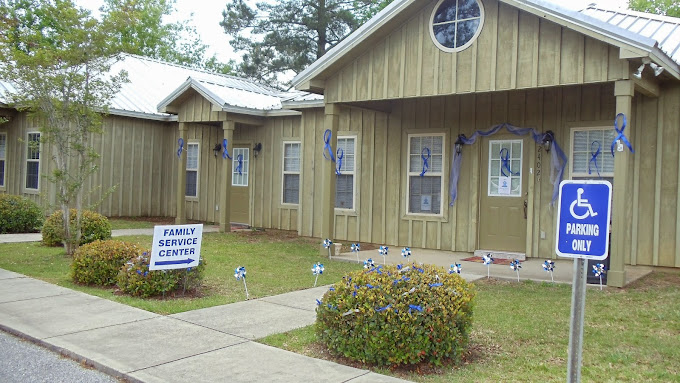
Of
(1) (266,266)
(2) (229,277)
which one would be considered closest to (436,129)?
(1) (266,266)

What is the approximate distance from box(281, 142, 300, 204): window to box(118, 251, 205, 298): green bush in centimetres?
746

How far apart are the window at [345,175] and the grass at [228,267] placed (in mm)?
1184

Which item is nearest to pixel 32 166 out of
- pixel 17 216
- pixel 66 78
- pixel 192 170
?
pixel 17 216

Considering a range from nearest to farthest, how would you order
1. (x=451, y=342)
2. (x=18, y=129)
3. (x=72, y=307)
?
(x=451, y=342) → (x=72, y=307) → (x=18, y=129)

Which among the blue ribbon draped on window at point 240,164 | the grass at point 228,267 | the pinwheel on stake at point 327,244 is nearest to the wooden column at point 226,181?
the grass at point 228,267

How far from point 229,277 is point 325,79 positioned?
14.0ft

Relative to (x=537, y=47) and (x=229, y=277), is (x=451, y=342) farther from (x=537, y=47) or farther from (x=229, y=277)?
(x=537, y=47)

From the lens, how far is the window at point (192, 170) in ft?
57.6

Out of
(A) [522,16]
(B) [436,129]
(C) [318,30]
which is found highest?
(C) [318,30]

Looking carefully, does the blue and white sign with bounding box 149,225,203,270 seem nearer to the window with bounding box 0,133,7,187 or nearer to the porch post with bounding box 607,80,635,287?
the porch post with bounding box 607,80,635,287

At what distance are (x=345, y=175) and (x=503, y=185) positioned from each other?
369cm

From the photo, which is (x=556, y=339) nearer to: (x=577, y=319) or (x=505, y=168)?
(x=577, y=319)

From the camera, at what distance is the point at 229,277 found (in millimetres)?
8797

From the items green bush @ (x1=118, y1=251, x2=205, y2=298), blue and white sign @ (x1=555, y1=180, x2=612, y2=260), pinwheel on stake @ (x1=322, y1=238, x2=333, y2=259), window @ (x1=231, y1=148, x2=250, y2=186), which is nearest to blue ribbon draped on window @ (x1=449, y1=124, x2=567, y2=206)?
pinwheel on stake @ (x1=322, y1=238, x2=333, y2=259)
